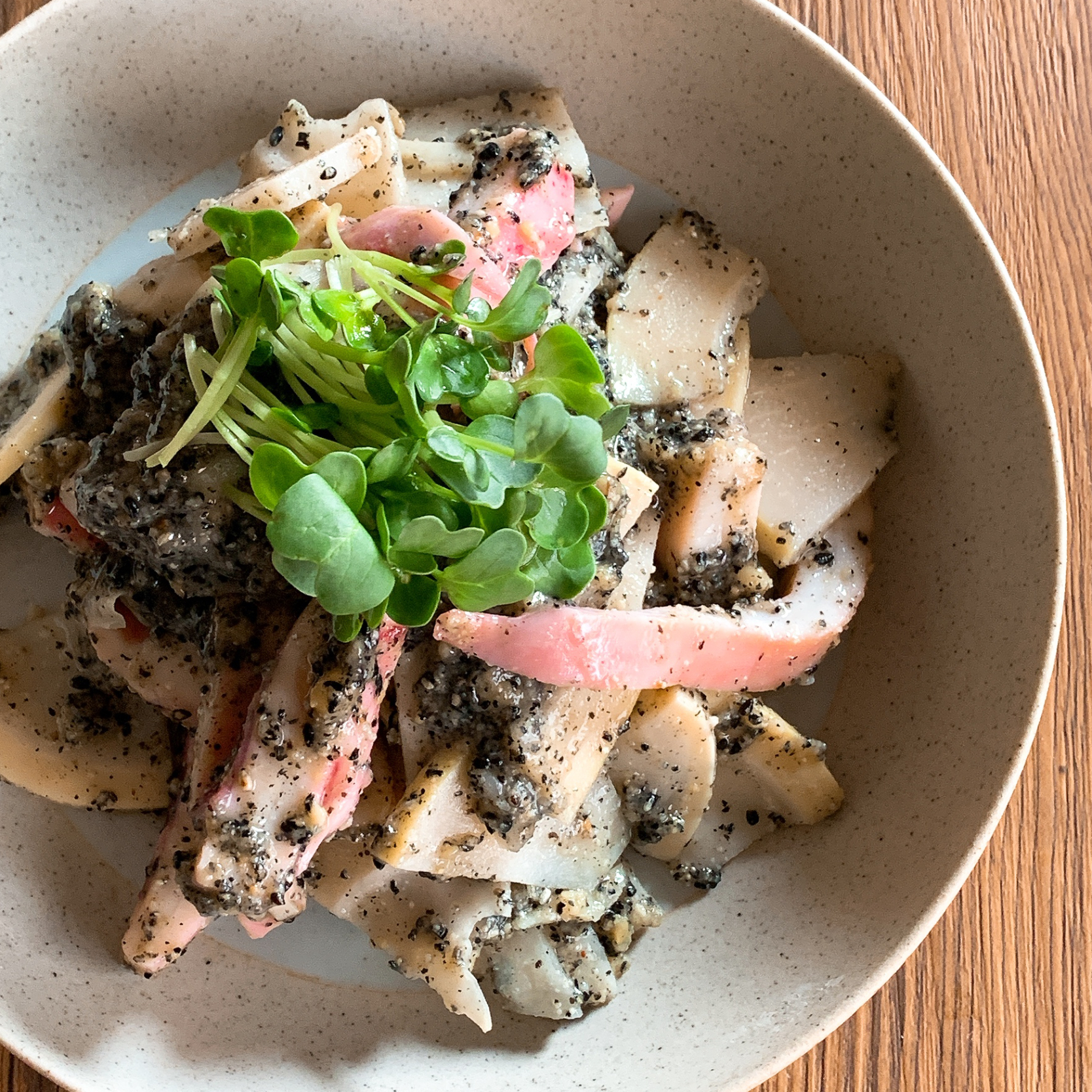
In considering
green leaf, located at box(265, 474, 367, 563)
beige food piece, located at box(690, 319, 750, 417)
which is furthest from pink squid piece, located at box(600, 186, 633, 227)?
green leaf, located at box(265, 474, 367, 563)

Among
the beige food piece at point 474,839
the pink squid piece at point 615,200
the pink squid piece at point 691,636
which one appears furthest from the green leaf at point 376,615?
the pink squid piece at point 615,200

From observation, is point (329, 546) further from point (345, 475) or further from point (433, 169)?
point (433, 169)

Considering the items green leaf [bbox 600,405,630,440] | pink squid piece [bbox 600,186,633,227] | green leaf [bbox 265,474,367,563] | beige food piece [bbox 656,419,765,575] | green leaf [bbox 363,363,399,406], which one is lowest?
beige food piece [bbox 656,419,765,575]

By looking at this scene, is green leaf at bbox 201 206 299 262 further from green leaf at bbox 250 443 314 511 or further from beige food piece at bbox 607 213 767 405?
beige food piece at bbox 607 213 767 405

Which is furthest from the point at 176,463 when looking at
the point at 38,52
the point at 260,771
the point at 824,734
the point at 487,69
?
the point at 824,734

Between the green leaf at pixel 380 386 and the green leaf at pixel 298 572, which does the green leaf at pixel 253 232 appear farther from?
the green leaf at pixel 298 572

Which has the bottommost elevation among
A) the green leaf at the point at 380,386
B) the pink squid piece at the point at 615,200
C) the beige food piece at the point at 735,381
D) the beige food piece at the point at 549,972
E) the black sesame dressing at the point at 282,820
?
the beige food piece at the point at 549,972
